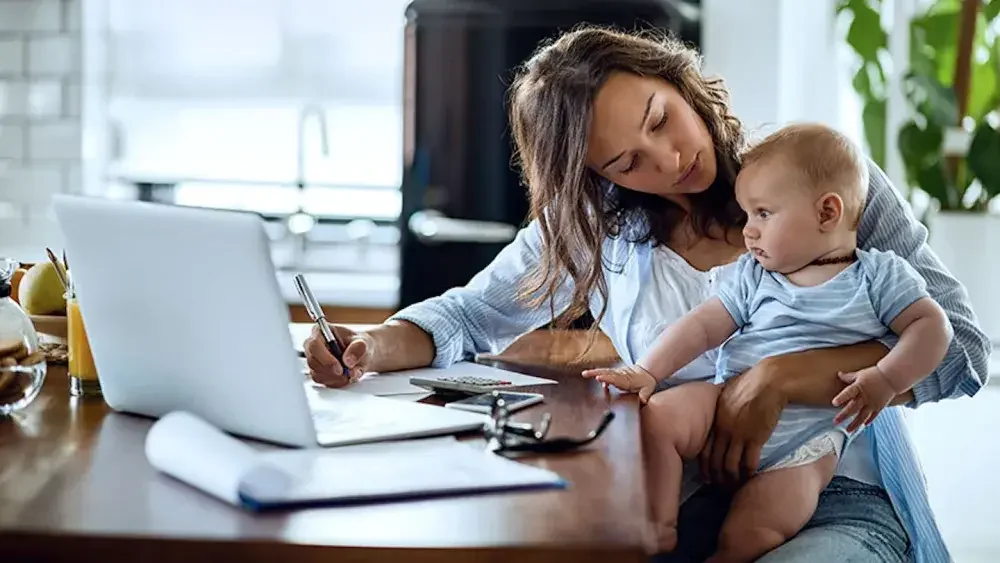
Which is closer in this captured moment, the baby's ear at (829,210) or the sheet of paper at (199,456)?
the sheet of paper at (199,456)

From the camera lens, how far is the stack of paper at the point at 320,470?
94cm

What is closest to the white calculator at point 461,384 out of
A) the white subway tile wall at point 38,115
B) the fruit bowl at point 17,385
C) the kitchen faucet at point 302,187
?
the fruit bowl at point 17,385

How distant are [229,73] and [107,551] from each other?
11.1 ft

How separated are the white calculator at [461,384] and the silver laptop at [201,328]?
13 centimetres

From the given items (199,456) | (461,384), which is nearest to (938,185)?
(461,384)

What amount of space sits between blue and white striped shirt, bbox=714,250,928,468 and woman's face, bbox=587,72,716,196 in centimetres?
16

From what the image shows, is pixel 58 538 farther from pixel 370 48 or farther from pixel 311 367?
pixel 370 48

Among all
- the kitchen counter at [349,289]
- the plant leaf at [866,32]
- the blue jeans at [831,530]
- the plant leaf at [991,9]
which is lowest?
the kitchen counter at [349,289]

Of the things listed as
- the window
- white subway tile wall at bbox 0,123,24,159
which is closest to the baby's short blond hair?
the window

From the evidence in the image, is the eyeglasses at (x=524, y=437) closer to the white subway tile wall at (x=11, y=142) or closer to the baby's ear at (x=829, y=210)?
the baby's ear at (x=829, y=210)

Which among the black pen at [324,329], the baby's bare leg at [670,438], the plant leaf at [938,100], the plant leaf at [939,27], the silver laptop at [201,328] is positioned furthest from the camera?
the plant leaf at [939,27]

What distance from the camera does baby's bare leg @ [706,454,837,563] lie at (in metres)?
1.47

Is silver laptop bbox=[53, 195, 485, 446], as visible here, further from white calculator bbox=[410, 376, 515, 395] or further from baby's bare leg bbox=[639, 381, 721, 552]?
baby's bare leg bbox=[639, 381, 721, 552]

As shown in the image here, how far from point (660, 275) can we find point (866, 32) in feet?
5.85
